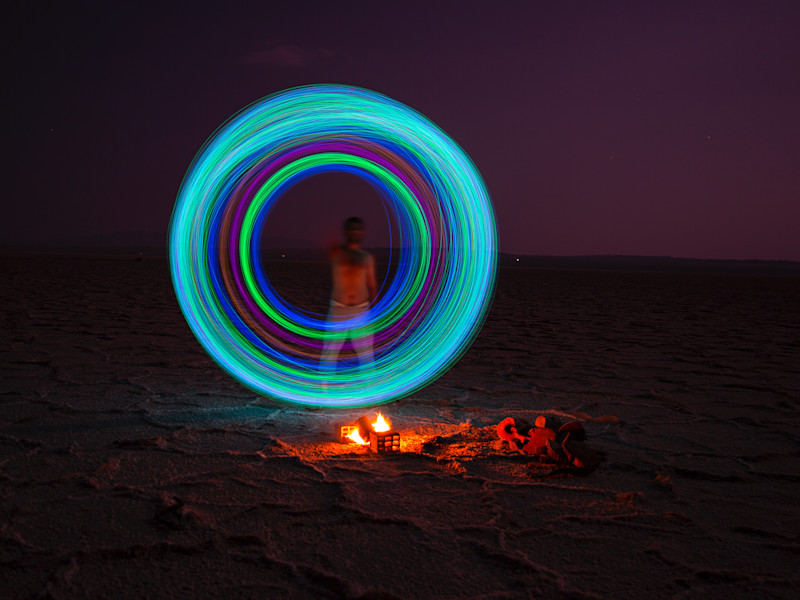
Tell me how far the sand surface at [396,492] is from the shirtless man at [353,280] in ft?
2.42

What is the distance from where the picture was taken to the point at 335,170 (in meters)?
6.45

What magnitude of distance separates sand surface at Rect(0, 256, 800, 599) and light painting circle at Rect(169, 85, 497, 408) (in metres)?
0.42

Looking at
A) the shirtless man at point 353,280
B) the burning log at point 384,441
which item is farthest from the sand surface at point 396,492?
the shirtless man at point 353,280

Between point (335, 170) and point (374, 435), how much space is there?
352 centimetres

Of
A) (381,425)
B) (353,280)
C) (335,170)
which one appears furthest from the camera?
(335,170)

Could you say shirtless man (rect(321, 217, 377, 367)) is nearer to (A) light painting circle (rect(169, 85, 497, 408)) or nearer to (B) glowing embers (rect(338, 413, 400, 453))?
(A) light painting circle (rect(169, 85, 497, 408))

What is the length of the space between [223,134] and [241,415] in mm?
2352

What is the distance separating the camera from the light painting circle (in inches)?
209

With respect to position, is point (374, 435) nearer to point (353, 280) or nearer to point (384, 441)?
point (384, 441)

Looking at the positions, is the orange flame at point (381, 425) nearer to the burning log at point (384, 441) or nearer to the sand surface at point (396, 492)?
the burning log at point (384, 441)

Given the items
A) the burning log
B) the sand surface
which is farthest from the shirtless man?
the burning log

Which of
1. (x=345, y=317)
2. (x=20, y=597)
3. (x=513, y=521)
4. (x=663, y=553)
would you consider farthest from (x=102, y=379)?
(x=663, y=553)

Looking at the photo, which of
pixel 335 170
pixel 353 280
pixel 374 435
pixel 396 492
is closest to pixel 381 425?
pixel 374 435

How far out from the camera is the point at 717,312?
577 inches
